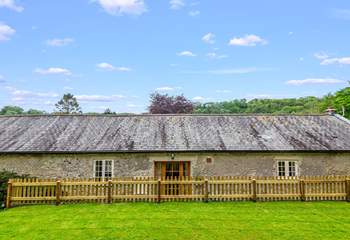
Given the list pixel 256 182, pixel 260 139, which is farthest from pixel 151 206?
pixel 260 139

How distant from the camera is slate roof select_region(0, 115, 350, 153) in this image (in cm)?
1673

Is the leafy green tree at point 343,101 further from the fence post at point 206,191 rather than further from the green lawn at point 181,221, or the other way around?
the fence post at point 206,191

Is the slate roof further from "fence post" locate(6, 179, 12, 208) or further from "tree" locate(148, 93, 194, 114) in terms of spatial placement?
Answer: "tree" locate(148, 93, 194, 114)

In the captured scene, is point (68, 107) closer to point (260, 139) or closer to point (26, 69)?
point (26, 69)

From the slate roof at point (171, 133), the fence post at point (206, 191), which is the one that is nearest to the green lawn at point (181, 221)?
the fence post at point (206, 191)

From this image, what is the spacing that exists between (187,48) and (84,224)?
2259 centimetres

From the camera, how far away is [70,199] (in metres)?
14.0

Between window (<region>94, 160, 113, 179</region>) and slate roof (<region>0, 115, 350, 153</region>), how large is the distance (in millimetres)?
790

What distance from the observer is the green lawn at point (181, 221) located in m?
9.35

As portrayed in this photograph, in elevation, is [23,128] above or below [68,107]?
below

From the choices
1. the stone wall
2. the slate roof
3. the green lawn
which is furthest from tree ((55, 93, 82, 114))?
the green lawn

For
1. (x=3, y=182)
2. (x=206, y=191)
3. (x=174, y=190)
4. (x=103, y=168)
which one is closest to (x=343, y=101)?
(x=206, y=191)

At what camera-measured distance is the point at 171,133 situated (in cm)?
1838

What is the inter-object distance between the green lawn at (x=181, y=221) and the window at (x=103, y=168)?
3.02 m
